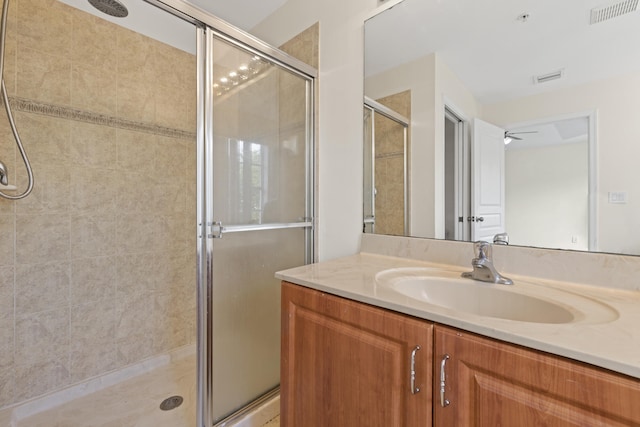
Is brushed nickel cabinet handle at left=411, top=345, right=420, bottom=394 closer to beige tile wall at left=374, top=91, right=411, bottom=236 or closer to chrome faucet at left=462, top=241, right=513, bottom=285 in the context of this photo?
chrome faucet at left=462, top=241, right=513, bottom=285

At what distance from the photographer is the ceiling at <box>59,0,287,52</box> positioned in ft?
5.61

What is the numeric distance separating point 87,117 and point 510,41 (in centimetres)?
221

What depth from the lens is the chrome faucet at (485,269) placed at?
0.94m

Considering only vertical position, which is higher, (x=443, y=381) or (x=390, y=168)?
(x=390, y=168)

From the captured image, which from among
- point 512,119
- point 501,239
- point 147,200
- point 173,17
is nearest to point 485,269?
point 501,239

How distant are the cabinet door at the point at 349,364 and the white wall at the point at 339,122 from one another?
61 centimetres

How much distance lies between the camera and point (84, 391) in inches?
66.5

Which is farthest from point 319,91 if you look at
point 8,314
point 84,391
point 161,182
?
point 84,391

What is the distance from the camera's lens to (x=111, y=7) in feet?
5.30

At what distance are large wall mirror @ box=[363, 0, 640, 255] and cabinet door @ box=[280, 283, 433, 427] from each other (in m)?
0.61

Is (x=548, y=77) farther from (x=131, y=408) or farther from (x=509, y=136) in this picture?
(x=131, y=408)

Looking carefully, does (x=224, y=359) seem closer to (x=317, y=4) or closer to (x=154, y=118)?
(x=154, y=118)

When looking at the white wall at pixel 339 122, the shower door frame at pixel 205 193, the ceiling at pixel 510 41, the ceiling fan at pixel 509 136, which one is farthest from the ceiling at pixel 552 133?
the shower door frame at pixel 205 193

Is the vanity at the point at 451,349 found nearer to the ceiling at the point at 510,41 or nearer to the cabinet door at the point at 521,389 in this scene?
the cabinet door at the point at 521,389
